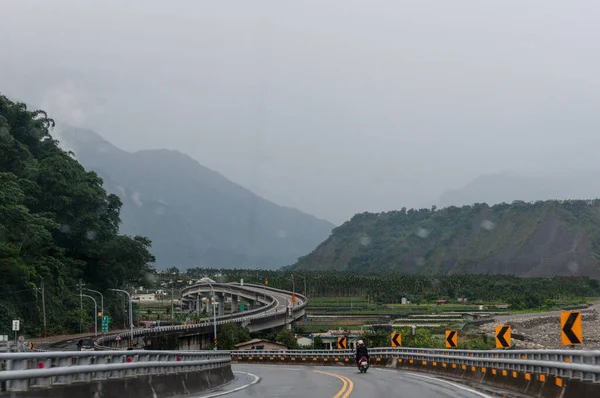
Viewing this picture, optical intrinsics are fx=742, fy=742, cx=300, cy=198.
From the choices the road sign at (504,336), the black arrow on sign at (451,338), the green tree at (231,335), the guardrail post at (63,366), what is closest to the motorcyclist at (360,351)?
the black arrow on sign at (451,338)

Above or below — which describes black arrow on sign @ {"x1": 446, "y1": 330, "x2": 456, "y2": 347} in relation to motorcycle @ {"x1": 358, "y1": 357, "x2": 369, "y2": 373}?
above

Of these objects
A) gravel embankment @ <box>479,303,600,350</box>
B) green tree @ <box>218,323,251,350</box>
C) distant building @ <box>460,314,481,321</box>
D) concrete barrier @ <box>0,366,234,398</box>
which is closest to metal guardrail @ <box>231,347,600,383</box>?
concrete barrier @ <box>0,366,234,398</box>

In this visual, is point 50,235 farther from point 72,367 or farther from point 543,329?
point 543,329

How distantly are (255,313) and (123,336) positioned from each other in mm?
48571

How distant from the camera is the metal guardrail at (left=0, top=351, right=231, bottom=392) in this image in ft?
34.9

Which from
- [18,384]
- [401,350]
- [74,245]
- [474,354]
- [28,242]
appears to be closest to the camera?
[18,384]

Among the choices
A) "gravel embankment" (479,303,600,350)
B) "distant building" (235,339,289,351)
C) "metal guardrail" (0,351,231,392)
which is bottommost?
"gravel embankment" (479,303,600,350)

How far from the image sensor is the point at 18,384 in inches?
419

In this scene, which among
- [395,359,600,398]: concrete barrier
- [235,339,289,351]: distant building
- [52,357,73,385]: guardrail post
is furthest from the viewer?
[235,339,289,351]: distant building

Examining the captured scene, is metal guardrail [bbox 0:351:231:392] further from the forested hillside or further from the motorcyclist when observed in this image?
the forested hillside

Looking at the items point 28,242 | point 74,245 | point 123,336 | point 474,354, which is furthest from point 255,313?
point 474,354

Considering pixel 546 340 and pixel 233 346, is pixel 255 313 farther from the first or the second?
pixel 546 340

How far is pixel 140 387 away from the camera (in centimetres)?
1611

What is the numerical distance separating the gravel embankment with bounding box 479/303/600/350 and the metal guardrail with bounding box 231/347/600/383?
6828cm
